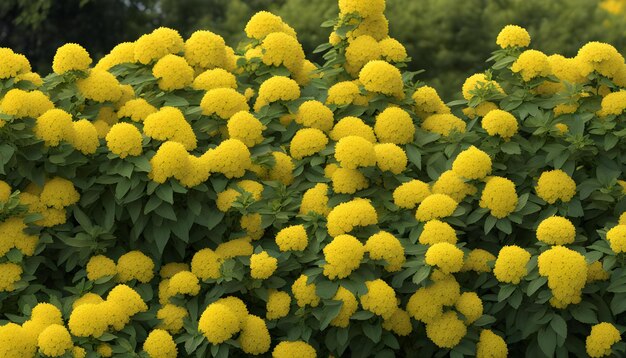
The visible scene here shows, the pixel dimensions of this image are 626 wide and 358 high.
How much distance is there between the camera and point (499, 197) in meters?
4.81

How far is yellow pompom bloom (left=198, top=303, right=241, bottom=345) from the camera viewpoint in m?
4.38

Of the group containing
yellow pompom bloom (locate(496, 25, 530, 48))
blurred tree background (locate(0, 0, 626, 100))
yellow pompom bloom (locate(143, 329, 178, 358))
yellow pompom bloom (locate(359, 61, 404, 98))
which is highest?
yellow pompom bloom (locate(496, 25, 530, 48))

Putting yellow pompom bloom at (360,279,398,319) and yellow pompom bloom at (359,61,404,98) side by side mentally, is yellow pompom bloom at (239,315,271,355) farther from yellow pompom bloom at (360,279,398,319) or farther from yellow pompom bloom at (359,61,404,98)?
yellow pompom bloom at (359,61,404,98)

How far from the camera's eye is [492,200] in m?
4.83

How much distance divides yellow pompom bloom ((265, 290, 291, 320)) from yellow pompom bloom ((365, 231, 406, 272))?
420 millimetres

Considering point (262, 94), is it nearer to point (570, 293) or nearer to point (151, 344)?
point (151, 344)

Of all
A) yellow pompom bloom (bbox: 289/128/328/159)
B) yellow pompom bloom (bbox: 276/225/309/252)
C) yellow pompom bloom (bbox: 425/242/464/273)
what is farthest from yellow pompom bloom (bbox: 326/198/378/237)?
yellow pompom bloom (bbox: 289/128/328/159)

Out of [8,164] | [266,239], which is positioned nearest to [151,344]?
[266,239]

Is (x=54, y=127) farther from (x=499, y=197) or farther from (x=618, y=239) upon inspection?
(x=618, y=239)

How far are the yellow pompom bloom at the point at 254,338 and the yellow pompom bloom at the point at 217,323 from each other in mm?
104

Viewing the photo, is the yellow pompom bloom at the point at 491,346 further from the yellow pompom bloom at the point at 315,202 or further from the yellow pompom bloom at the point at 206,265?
the yellow pompom bloom at the point at 206,265

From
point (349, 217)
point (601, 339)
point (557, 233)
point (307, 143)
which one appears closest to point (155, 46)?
point (307, 143)

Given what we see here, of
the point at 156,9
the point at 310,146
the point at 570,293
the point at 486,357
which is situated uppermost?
the point at 310,146

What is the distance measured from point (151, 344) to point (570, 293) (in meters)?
1.77
